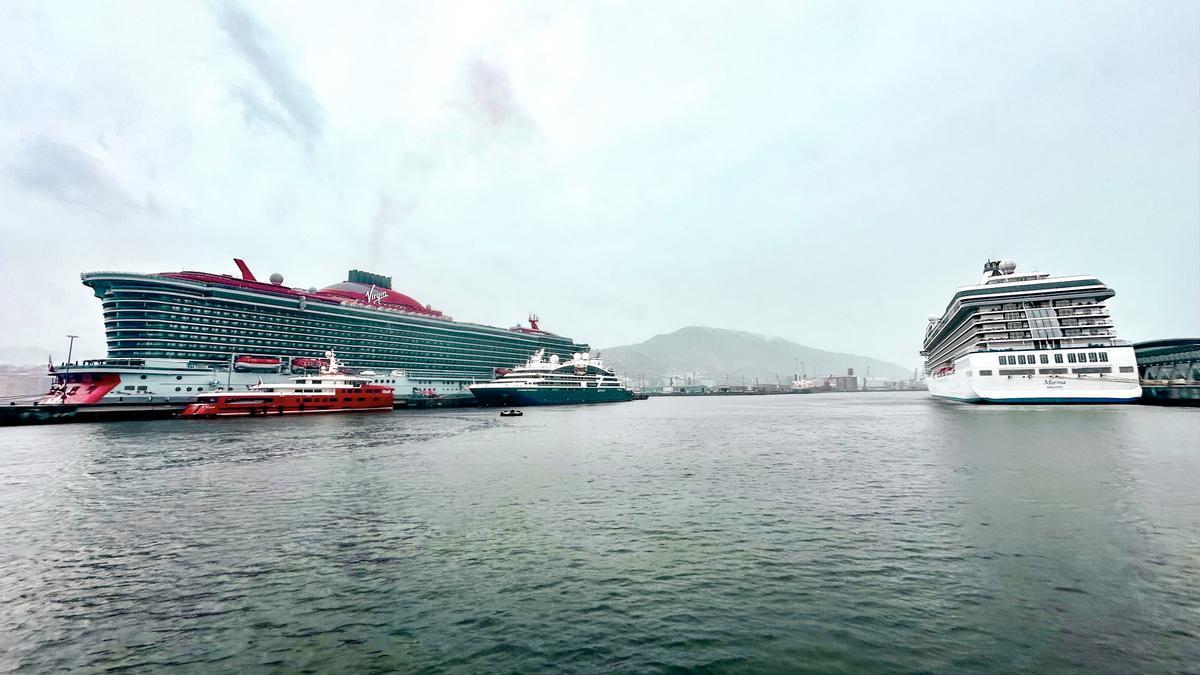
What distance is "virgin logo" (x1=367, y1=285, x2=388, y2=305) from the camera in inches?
5782

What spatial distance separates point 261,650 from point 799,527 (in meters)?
15.5

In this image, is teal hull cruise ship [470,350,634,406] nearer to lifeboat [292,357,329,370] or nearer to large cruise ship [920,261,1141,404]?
lifeboat [292,357,329,370]

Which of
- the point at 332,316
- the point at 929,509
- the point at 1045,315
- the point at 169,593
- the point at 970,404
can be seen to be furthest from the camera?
the point at 332,316

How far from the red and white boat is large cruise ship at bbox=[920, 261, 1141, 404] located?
10152 centimetres

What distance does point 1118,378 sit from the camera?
70438 millimetres

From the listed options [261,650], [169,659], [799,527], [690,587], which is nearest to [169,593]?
[169,659]

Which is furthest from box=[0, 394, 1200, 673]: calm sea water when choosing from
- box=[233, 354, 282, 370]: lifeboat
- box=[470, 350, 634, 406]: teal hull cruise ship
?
box=[470, 350, 634, 406]: teal hull cruise ship

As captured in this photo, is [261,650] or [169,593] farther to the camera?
[169,593]

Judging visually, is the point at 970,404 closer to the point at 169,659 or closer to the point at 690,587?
the point at 690,587

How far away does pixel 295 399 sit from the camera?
77.6 meters

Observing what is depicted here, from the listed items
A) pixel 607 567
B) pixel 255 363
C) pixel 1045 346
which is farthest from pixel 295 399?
pixel 1045 346

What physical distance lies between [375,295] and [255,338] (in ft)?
151

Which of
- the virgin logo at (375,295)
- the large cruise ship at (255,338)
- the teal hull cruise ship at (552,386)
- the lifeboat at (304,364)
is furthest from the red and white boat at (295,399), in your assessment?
the virgin logo at (375,295)

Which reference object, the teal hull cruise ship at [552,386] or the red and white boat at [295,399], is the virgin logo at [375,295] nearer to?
the teal hull cruise ship at [552,386]
